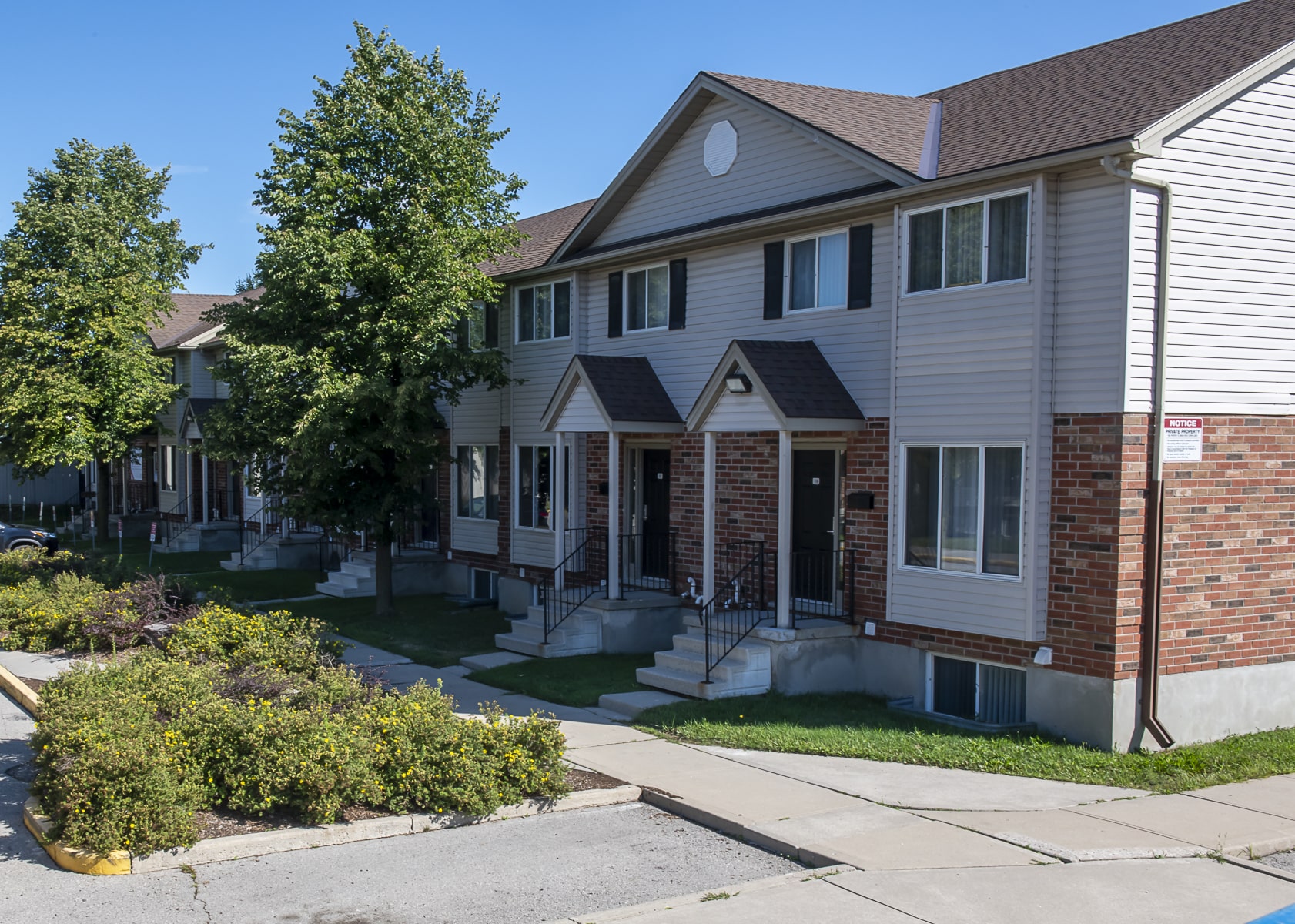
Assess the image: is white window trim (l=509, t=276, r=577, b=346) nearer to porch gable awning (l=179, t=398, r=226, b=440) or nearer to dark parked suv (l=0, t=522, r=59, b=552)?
porch gable awning (l=179, t=398, r=226, b=440)

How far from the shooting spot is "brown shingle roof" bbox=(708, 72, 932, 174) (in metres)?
13.5

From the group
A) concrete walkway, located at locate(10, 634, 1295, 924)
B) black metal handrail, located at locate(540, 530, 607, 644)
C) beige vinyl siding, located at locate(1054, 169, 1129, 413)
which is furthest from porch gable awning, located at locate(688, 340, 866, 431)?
concrete walkway, located at locate(10, 634, 1295, 924)

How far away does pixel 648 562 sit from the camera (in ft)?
58.4

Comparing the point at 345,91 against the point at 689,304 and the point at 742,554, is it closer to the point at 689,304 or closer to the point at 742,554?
the point at 689,304

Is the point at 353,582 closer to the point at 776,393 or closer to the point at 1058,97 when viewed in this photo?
the point at 776,393

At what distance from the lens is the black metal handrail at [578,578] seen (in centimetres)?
1677

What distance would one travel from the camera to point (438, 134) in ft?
58.1

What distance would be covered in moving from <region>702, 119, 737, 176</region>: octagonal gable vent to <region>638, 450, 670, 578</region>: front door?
4304 mm

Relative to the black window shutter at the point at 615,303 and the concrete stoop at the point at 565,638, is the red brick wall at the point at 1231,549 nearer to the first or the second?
the concrete stoop at the point at 565,638

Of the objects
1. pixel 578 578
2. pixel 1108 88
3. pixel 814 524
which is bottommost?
pixel 578 578

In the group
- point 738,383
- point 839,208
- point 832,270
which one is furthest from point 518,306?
point 839,208

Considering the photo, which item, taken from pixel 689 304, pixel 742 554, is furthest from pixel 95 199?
pixel 742 554

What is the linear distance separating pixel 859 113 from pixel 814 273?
239cm

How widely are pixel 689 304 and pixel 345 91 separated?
6490mm
